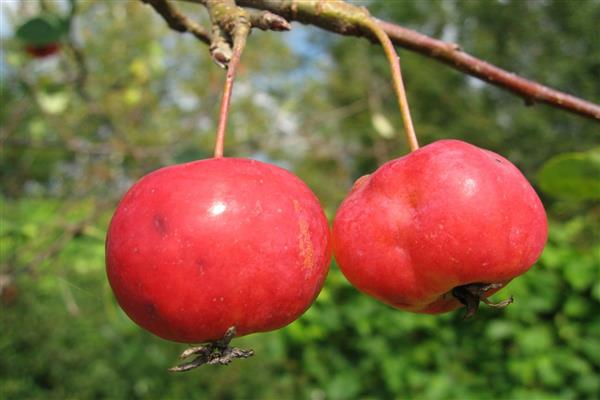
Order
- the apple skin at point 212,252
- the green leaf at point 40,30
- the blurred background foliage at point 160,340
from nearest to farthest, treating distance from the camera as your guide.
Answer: the apple skin at point 212,252 < the green leaf at point 40,30 < the blurred background foliage at point 160,340

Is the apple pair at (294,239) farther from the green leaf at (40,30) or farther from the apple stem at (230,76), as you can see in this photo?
the green leaf at (40,30)

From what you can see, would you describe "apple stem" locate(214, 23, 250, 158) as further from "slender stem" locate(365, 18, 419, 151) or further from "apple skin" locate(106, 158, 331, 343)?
"slender stem" locate(365, 18, 419, 151)

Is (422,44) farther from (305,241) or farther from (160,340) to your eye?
(160,340)

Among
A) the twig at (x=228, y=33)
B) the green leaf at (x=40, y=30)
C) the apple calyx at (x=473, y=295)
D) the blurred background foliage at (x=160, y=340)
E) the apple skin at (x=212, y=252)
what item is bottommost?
the blurred background foliage at (x=160, y=340)

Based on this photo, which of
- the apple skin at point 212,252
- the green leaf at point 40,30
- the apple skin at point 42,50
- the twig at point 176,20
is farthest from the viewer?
the apple skin at point 42,50

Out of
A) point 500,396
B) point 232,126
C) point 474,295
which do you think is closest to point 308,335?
point 500,396

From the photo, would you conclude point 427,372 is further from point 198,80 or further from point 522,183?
point 198,80

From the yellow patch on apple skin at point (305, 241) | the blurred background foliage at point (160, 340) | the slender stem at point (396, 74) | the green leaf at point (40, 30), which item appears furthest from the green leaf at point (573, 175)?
the green leaf at point (40, 30)
